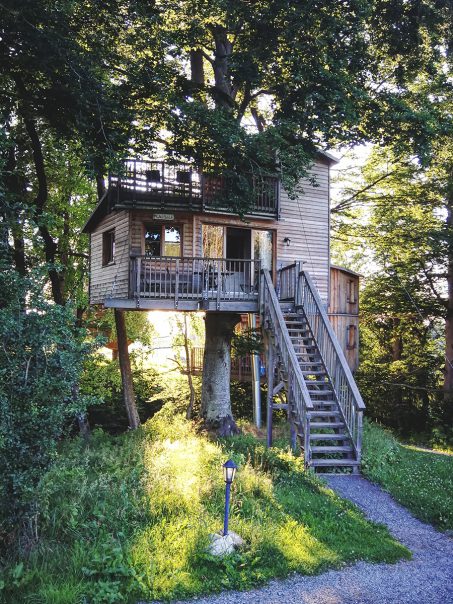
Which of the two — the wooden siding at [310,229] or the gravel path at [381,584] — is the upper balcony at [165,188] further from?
the gravel path at [381,584]

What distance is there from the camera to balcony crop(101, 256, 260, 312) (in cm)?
1280

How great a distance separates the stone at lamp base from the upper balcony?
31.6 feet

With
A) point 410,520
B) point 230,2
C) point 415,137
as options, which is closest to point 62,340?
point 410,520

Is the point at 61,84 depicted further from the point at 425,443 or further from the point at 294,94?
the point at 425,443

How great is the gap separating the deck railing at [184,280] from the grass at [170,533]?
→ 500 cm

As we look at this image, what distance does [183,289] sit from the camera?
14.4 meters

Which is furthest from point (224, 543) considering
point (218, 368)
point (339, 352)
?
point (218, 368)

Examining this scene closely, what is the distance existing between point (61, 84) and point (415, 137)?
9453 mm

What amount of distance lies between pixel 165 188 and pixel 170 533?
1033cm

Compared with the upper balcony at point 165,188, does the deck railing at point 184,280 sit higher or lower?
lower

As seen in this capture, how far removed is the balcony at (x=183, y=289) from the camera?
1280cm

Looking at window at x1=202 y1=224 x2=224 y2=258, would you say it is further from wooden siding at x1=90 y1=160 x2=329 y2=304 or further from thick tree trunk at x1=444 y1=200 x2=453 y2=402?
thick tree trunk at x1=444 y1=200 x2=453 y2=402

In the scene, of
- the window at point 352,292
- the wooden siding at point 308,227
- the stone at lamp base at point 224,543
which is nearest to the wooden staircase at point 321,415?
the wooden siding at point 308,227

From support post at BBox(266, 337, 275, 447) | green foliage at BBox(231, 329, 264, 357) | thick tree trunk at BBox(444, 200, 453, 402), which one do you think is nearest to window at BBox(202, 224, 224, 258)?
green foliage at BBox(231, 329, 264, 357)
